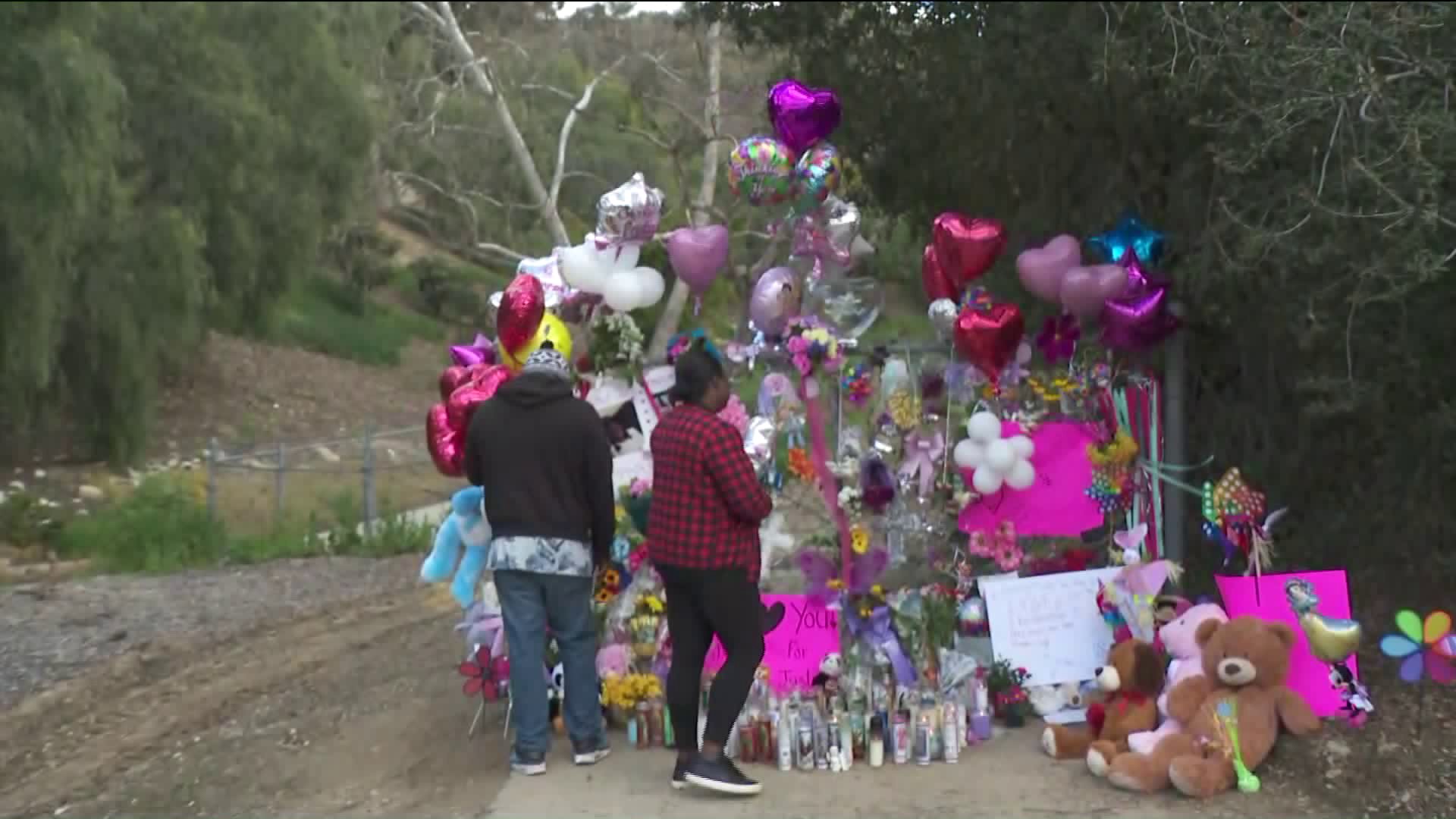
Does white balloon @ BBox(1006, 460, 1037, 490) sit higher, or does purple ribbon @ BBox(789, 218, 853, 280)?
purple ribbon @ BBox(789, 218, 853, 280)

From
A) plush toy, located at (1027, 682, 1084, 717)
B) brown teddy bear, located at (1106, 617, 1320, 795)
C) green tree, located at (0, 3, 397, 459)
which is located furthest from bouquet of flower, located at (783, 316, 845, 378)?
green tree, located at (0, 3, 397, 459)

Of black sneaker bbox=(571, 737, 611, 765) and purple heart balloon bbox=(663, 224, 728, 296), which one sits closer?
black sneaker bbox=(571, 737, 611, 765)

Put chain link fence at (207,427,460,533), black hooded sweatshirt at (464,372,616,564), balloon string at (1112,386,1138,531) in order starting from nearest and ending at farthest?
1. black hooded sweatshirt at (464,372,616,564)
2. balloon string at (1112,386,1138,531)
3. chain link fence at (207,427,460,533)

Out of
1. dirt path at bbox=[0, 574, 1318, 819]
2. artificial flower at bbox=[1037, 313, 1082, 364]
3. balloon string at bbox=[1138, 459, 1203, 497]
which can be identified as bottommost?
dirt path at bbox=[0, 574, 1318, 819]

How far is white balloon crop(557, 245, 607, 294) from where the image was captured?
6566 mm

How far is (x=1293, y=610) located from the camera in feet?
19.1

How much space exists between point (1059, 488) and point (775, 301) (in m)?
1.59

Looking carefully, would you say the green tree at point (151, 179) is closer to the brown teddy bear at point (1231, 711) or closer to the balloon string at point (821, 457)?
the balloon string at point (821, 457)

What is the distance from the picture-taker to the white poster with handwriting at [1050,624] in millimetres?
6367

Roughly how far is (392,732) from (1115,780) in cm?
324

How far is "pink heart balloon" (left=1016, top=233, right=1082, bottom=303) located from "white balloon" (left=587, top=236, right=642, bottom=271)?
184cm

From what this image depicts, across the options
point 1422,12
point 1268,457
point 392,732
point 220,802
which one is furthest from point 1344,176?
point 220,802

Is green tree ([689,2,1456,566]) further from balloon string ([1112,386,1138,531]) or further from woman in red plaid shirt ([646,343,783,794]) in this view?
woman in red plaid shirt ([646,343,783,794])

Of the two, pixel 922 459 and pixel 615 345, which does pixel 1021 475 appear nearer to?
pixel 922 459
